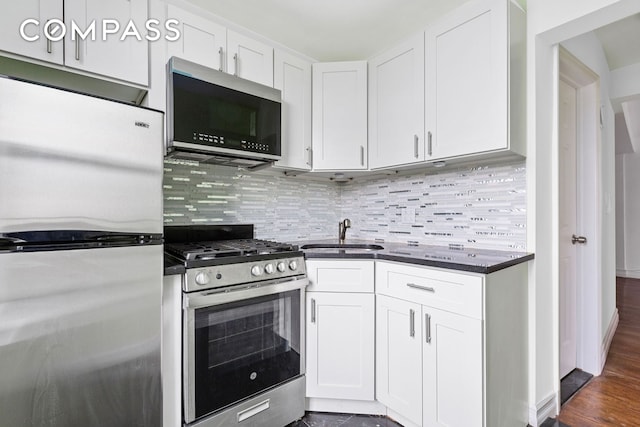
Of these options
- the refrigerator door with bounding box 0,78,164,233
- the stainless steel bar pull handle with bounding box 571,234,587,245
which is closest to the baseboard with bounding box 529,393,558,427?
the stainless steel bar pull handle with bounding box 571,234,587,245

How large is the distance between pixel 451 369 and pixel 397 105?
1.62 metres

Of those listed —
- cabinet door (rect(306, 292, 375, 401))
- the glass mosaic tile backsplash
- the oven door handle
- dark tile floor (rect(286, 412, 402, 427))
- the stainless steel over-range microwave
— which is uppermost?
the stainless steel over-range microwave

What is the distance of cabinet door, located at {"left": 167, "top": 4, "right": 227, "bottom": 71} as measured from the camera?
66.8 inches

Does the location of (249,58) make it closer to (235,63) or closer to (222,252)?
(235,63)

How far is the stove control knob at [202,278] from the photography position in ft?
4.60

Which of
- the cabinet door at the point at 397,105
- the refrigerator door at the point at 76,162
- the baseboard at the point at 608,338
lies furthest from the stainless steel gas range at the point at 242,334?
the baseboard at the point at 608,338

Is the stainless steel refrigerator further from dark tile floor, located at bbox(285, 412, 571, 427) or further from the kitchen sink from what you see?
the kitchen sink

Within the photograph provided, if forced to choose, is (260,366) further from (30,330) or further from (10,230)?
(10,230)

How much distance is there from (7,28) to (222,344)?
160cm

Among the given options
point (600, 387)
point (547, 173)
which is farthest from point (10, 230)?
point (600, 387)

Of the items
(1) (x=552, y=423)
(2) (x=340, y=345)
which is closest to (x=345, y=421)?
(2) (x=340, y=345)

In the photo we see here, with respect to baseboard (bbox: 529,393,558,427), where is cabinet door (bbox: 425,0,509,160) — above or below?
above

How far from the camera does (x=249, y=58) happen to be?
196cm

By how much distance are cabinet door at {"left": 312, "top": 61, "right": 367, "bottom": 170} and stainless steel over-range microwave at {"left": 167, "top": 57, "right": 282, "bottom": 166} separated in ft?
1.35
